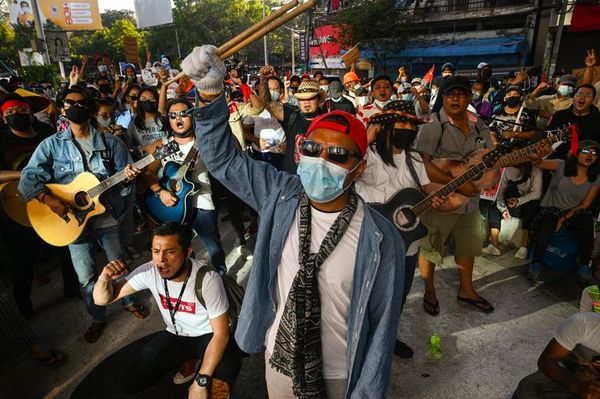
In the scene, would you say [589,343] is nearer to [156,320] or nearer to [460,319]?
[460,319]

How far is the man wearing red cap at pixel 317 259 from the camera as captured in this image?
1.63 m

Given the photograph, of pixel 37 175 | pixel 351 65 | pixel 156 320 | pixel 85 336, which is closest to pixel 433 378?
pixel 156 320

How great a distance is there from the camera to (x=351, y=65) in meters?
9.68

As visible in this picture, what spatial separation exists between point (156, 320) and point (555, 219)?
4.92 m

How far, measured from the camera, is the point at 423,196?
3.10m

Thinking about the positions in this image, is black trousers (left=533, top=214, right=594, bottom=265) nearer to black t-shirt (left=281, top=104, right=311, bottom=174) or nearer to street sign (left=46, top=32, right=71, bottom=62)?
black t-shirt (left=281, top=104, right=311, bottom=174)

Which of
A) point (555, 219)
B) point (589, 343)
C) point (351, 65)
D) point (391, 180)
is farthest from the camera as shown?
point (351, 65)

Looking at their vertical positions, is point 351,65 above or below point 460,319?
above

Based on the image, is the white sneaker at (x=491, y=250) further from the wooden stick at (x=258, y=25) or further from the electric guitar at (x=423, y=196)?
the wooden stick at (x=258, y=25)

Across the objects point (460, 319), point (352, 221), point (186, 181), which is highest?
point (352, 221)

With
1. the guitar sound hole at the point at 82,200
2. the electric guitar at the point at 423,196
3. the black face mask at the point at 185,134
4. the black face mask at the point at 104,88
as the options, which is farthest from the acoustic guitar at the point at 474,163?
the black face mask at the point at 104,88

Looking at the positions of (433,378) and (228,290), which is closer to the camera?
(228,290)

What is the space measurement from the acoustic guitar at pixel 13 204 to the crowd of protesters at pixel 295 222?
0.07 meters

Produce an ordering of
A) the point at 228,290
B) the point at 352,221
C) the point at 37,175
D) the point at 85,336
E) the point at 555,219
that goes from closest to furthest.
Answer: the point at 352,221
the point at 228,290
the point at 37,175
the point at 85,336
the point at 555,219
